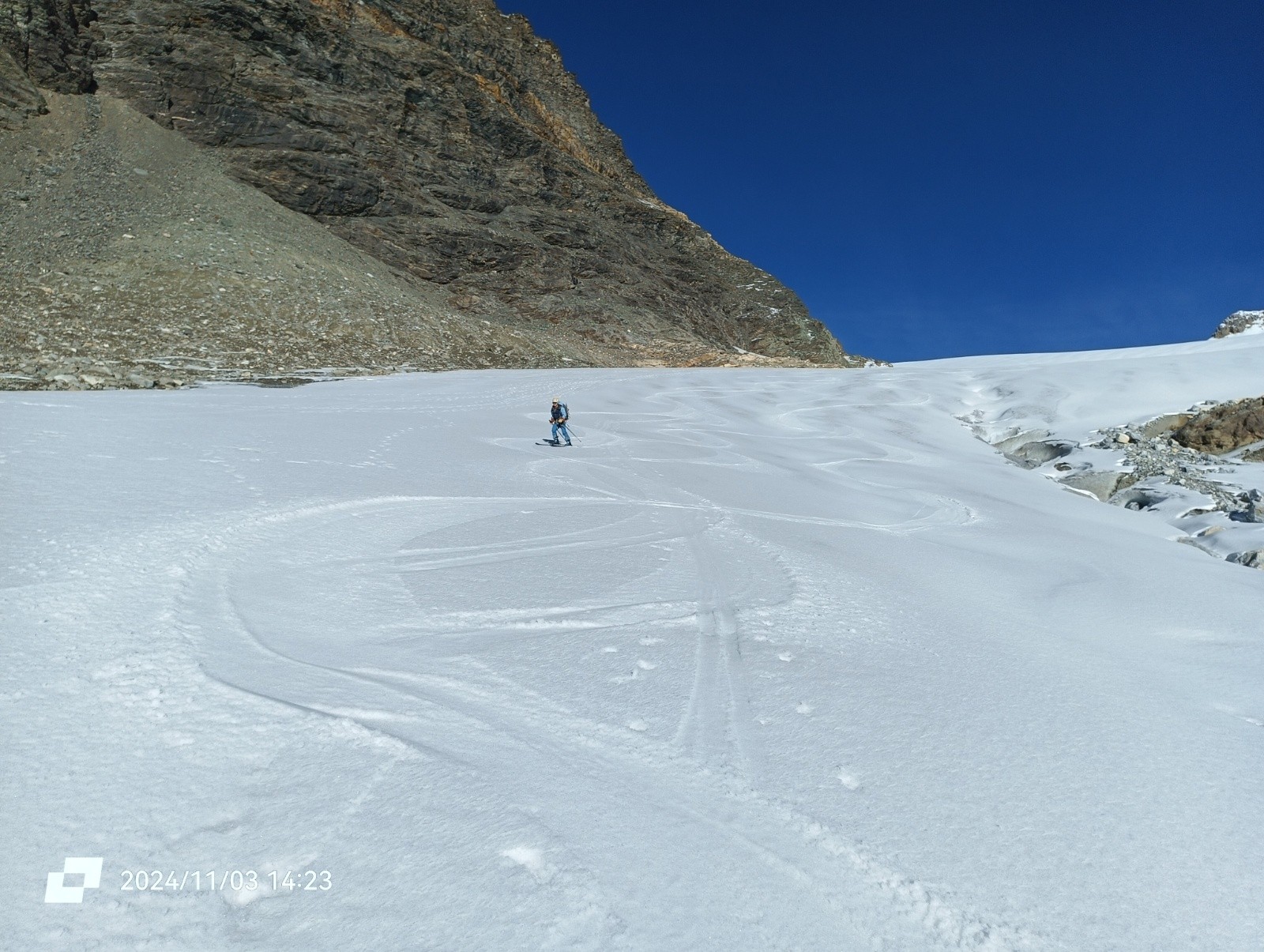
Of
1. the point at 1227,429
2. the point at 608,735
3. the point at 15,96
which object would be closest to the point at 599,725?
the point at 608,735

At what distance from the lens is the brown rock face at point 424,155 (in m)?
38.9

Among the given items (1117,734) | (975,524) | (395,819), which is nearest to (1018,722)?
(1117,734)

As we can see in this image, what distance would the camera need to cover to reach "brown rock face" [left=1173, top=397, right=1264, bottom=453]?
10.8 m

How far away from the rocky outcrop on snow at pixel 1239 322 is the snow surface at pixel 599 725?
6675 centimetres

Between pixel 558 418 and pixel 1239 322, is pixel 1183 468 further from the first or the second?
pixel 1239 322

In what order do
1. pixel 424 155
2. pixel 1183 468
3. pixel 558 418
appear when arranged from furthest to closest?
pixel 424 155 < pixel 558 418 < pixel 1183 468

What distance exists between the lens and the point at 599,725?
260 centimetres

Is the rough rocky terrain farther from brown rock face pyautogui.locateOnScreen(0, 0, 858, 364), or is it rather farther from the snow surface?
brown rock face pyautogui.locateOnScreen(0, 0, 858, 364)

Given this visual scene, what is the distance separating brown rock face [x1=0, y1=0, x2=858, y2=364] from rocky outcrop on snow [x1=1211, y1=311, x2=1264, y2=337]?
30149 mm

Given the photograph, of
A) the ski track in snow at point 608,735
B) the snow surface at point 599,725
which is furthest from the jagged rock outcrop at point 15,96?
the ski track in snow at point 608,735

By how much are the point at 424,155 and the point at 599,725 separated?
2135 inches

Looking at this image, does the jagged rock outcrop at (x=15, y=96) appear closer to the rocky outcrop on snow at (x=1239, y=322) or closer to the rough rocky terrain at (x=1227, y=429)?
the rough rocky terrain at (x=1227, y=429)

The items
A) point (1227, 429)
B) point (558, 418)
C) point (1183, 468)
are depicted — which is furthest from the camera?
point (1227, 429)

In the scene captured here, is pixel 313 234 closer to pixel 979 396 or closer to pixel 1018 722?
pixel 979 396
